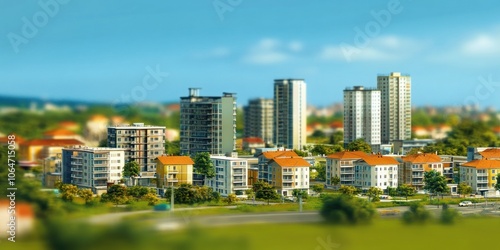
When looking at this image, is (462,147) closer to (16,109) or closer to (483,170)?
(483,170)

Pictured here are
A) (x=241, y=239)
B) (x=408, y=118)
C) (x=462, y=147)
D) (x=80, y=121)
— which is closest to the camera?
(x=241, y=239)

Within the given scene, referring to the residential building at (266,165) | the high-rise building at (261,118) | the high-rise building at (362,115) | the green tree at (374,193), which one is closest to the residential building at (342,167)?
the residential building at (266,165)

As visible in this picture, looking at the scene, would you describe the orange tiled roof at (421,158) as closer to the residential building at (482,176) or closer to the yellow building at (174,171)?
the residential building at (482,176)

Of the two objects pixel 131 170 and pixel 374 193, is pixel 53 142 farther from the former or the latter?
pixel 374 193

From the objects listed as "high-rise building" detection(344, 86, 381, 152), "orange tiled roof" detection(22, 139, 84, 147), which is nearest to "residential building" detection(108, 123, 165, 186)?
"orange tiled roof" detection(22, 139, 84, 147)

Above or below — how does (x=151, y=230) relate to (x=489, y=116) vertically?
below

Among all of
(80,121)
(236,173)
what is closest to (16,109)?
(80,121)
